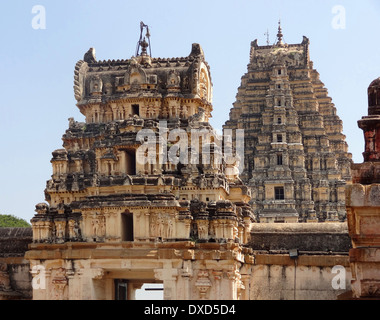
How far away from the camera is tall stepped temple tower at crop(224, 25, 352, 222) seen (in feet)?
219

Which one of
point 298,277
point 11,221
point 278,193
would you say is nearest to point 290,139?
point 278,193

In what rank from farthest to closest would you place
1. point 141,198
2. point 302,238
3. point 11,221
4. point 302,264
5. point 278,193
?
point 11,221 < point 278,193 < point 302,238 < point 302,264 < point 141,198

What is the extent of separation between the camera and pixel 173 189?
1463 inches

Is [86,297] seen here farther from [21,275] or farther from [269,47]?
[269,47]

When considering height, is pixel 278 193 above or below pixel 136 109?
below

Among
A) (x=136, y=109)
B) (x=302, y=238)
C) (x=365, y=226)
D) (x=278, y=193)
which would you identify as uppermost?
(x=136, y=109)

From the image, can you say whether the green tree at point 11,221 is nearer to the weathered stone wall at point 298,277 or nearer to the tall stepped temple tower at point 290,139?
the tall stepped temple tower at point 290,139

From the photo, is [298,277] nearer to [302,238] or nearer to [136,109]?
[302,238]

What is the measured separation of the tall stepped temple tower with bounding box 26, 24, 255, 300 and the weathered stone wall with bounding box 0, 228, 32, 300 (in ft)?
10.6

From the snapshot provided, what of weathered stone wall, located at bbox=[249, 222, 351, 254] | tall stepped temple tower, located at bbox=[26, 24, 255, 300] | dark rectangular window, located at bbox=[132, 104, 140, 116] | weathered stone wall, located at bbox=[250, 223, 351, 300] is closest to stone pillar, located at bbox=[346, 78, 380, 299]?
tall stepped temple tower, located at bbox=[26, 24, 255, 300]

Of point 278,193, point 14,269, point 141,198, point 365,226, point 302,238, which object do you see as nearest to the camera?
point 365,226

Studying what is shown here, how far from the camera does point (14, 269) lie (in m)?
40.4

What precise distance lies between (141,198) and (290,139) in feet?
118
